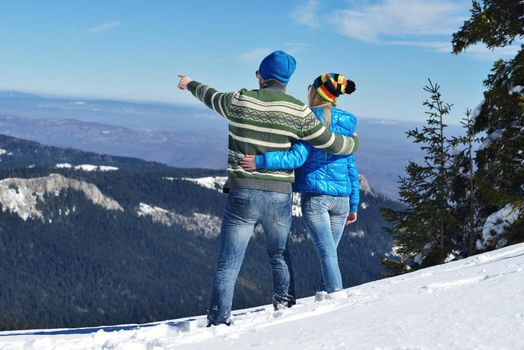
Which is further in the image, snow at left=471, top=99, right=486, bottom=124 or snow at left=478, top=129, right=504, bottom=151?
snow at left=471, top=99, right=486, bottom=124

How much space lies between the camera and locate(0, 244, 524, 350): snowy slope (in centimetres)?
414

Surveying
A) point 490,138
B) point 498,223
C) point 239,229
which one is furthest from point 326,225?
point 490,138

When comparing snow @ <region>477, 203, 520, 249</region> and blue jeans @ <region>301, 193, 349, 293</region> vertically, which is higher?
blue jeans @ <region>301, 193, 349, 293</region>

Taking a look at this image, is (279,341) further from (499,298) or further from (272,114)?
(272,114)

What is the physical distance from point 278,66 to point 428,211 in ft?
44.6

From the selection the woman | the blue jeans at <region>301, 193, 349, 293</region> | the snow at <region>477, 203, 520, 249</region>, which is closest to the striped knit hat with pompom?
the woman

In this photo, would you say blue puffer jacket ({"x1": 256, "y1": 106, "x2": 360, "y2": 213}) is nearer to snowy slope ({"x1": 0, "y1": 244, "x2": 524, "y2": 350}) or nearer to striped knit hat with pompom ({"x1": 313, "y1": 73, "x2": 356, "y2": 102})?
striped knit hat with pompom ({"x1": 313, "y1": 73, "x2": 356, "y2": 102})

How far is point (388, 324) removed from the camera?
465 cm

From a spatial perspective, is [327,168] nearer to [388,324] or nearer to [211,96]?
[211,96]

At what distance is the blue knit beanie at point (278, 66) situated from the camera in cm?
596

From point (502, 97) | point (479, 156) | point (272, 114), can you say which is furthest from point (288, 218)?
point (479, 156)

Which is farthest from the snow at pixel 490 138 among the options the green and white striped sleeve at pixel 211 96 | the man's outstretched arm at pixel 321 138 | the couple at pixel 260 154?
the green and white striped sleeve at pixel 211 96

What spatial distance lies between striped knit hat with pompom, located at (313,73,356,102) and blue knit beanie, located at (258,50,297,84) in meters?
0.82

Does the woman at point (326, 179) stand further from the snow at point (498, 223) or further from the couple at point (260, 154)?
the snow at point (498, 223)
